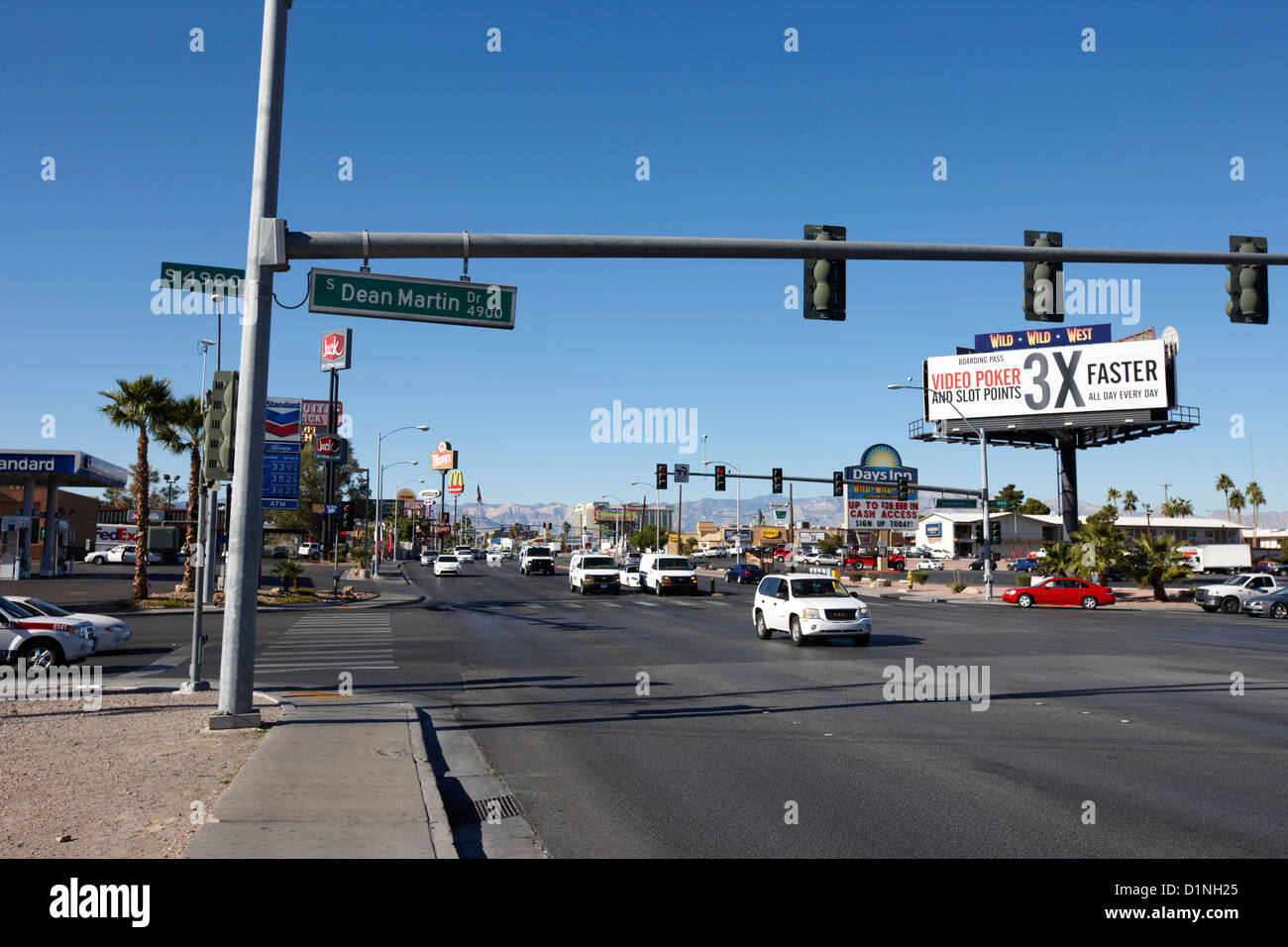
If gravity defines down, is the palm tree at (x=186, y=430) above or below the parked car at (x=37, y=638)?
above

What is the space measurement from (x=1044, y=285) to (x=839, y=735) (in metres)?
6.90

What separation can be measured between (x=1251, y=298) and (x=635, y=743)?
1106cm

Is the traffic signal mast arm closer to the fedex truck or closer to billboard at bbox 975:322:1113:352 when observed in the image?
billboard at bbox 975:322:1113:352

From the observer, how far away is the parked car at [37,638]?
15.9 meters

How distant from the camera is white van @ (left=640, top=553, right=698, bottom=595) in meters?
45.5

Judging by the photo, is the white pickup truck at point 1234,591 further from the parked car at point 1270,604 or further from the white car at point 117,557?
the white car at point 117,557

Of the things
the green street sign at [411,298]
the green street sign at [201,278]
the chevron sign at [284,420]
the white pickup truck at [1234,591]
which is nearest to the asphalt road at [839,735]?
the green street sign at [411,298]

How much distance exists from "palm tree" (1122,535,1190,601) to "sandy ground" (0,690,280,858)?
46.1 meters

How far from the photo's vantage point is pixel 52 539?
51031 mm

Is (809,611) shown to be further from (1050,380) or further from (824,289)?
(1050,380)

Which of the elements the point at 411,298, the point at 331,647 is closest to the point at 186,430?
the point at 331,647

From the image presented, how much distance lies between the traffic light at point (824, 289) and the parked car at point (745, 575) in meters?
48.1

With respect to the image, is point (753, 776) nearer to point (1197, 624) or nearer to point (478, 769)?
point (478, 769)
